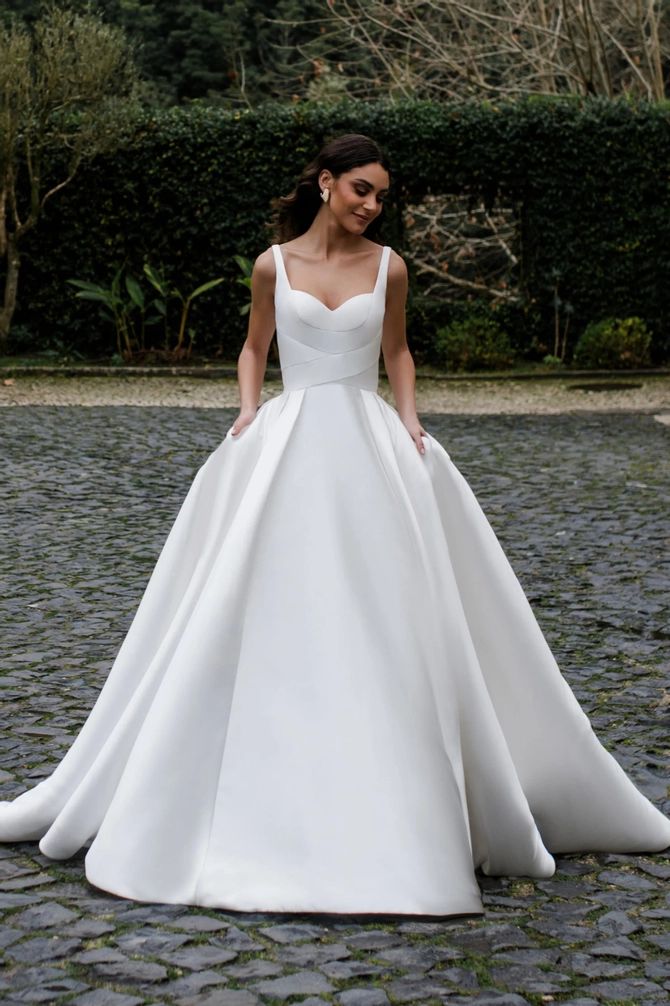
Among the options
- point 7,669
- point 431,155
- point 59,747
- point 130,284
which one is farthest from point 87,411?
point 59,747

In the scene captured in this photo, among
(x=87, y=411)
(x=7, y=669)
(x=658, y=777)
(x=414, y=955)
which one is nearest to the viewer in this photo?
(x=414, y=955)

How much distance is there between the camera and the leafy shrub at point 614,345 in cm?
1698

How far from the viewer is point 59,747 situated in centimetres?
429

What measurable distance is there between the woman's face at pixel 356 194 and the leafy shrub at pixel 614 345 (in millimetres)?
13902

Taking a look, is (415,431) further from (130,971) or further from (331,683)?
(130,971)

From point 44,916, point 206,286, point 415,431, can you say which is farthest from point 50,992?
point 206,286

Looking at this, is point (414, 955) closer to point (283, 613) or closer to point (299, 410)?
point (283, 613)

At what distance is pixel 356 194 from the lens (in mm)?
3459

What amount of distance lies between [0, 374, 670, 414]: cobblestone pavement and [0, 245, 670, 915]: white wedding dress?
10.1 m

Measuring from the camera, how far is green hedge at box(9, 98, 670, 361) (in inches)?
675

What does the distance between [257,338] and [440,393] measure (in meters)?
11.7

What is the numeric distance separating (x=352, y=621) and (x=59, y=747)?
1484 millimetres

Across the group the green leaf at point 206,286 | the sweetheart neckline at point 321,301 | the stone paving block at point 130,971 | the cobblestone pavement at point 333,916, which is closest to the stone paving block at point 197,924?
the cobblestone pavement at point 333,916

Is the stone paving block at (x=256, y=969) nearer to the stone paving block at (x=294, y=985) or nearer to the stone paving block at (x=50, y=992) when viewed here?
the stone paving block at (x=294, y=985)
